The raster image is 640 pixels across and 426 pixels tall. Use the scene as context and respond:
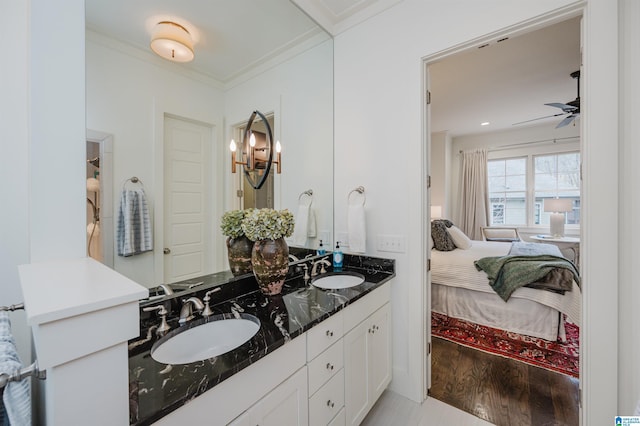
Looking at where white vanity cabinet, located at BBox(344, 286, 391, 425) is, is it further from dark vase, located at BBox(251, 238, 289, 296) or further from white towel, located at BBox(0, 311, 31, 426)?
white towel, located at BBox(0, 311, 31, 426)

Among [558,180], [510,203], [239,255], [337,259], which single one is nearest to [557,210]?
[558,180]

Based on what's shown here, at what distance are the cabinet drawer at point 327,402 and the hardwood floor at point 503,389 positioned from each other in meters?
0.97

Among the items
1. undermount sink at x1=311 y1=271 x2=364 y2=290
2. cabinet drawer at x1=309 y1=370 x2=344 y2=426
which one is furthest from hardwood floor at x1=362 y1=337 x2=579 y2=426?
undermount sink at x1=311 y1=271 x2=364 y2=290

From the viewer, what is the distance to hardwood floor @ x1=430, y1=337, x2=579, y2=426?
1620 millimetres

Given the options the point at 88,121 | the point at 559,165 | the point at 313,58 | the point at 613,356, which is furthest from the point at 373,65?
the point at 559,165

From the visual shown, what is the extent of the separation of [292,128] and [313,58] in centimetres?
62

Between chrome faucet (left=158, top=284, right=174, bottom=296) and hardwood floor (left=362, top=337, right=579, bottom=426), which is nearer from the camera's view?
chrome faucet (left=158, top=284, right=174, bottom=296)

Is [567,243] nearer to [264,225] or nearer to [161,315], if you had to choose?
[264,225]

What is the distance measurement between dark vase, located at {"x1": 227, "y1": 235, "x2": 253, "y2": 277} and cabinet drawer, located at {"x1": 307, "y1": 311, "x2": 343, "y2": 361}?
0.54m

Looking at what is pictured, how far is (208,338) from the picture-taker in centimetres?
110

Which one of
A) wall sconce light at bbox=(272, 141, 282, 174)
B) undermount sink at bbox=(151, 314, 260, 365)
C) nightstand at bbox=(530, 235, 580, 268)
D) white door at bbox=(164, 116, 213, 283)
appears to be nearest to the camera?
undermount sink at bbox=(151, 314, 260, 365)

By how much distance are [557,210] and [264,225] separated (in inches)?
215

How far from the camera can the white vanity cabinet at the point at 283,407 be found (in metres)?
0.85

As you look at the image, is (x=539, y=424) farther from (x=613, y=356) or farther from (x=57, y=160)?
(x=57, y=160)
